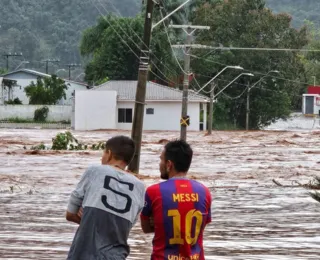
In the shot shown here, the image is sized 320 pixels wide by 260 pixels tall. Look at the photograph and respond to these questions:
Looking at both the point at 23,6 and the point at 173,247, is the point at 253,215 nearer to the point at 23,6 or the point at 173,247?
the point at 173,247

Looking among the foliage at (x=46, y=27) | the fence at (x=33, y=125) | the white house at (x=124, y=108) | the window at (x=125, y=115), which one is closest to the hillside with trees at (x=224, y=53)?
the fence at (x=33, y=125)

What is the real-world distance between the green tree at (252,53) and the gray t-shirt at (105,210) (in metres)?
89.2

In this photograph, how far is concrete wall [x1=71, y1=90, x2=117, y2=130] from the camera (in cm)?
8194

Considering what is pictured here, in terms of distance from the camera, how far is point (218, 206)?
65.0ft

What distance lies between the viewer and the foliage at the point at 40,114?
93.9m

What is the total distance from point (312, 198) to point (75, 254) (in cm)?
1580

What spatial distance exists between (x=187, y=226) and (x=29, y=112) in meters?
88.9

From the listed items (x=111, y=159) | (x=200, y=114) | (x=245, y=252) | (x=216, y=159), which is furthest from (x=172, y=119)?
(x=111, y=159)

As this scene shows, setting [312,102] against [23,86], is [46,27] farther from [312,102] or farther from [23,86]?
[312,102]

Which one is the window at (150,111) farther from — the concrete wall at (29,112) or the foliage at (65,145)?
the foliage at (65,145)

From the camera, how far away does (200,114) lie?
9069 centimetres

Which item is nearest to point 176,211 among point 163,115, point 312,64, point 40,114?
point 163,115

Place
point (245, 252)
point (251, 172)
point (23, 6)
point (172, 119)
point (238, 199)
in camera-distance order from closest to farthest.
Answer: point (245, 252) < point (238, 199) < point (251, 172) < point (172, 119) < point (23, 6)

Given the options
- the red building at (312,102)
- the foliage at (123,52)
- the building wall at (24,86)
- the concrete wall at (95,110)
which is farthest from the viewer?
the building wall at (24,86)
